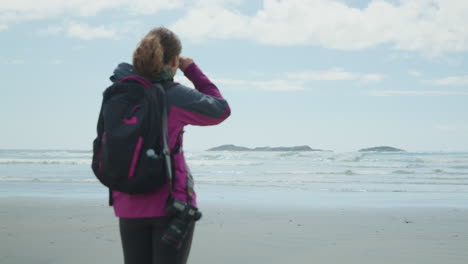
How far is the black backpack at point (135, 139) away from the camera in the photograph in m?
1.82

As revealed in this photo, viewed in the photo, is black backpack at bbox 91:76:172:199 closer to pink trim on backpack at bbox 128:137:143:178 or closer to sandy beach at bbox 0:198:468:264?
pink trim on backpack at bbox 128:137:143:178

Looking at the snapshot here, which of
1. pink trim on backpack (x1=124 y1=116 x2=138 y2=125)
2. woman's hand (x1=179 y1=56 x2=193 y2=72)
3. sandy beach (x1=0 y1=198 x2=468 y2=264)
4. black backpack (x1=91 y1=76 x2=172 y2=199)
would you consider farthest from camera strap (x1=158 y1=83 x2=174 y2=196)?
sandy beach (x1=0 y1=198 x2=468 y2=264)

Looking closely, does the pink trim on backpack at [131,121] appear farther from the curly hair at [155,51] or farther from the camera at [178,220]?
the camera at [178,220]

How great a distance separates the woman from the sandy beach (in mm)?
2767

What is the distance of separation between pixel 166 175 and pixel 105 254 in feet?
10.8

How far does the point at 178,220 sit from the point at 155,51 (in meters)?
0.64

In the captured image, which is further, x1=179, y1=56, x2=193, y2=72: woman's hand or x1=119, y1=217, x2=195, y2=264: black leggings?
x1=179, y1=56, x2=193, y2=72: woman's hand

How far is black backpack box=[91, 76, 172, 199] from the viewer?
182 centimetres

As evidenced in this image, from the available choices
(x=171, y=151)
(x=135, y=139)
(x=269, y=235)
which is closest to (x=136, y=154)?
(x=135, y=139)

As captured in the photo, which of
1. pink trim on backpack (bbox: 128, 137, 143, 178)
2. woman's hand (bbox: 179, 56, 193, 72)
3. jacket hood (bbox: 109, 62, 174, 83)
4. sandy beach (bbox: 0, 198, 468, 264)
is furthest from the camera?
sandy beach (bbox: 0, 198, 468, 264)

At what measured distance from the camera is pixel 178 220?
6.16 ft

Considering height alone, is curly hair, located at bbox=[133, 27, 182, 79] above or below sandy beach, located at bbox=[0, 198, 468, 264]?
above

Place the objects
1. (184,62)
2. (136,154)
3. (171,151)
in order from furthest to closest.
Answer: (184,62) → (171,151) → (136,154)

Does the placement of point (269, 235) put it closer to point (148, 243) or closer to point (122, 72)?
point (148, 243)
